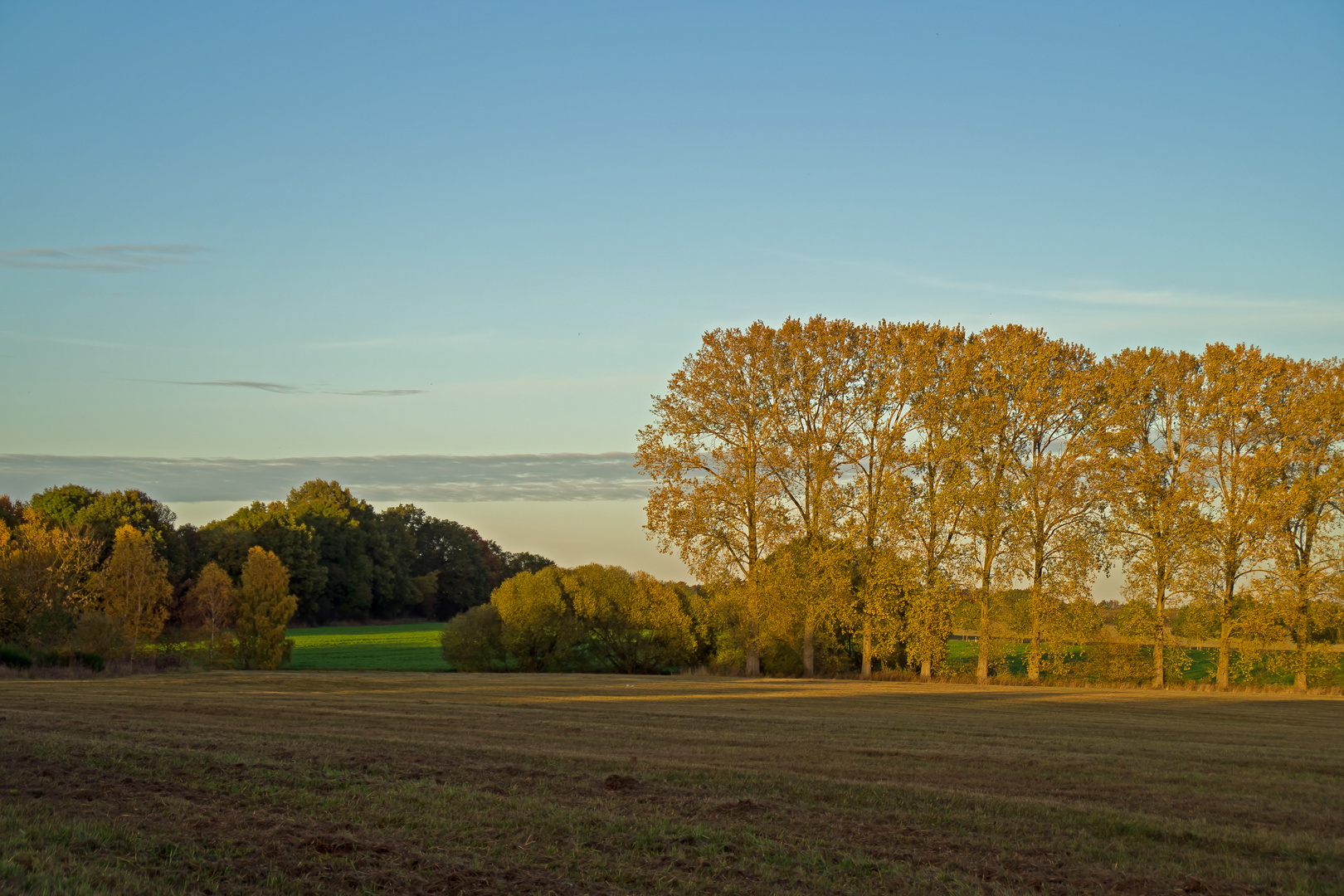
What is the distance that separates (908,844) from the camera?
350 inches

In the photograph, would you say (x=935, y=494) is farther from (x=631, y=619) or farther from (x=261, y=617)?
(x=261, y=617)

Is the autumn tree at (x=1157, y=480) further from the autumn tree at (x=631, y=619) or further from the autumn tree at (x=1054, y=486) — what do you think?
the autumn tree at (x=631, y=619)

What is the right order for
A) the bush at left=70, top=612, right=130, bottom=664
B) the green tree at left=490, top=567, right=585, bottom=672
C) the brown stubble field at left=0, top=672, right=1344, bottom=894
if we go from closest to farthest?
1. the brown stubble field at left=0, top=672, right=1344, bottom=894
2. the bush at left=70, top=612, right=130, bottom=664
3. the green tree at left=490, top=567, right=585, bottom=672

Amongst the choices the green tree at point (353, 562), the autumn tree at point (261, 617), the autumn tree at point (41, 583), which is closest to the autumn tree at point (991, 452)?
the autumn tree at point (261, 617)

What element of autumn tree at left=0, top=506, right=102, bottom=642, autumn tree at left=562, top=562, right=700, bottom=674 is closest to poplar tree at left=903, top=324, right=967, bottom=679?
autumn tree at left=562, top=562, right=700, bottom=674

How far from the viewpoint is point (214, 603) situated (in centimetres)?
4978

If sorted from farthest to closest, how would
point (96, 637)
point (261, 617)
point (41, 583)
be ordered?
point (261, 617)
point (41, 583)
point (96, 637)

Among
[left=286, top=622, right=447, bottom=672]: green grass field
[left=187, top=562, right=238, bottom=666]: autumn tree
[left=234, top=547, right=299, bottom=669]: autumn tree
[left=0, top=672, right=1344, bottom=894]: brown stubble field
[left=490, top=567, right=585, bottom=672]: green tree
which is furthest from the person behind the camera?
[left=286, top=622, right=447, bottom=672]: green grass field

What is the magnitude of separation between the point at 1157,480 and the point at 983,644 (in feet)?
30.1

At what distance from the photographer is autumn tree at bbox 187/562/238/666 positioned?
163ft

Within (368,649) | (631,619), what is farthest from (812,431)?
(368,649)

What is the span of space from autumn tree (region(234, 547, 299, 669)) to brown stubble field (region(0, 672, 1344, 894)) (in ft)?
101

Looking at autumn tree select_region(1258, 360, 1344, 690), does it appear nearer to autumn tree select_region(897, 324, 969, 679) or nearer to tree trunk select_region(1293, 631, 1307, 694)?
tree trunk select_region(1293, 631, 1307, 694)

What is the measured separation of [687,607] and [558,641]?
6.60 m
